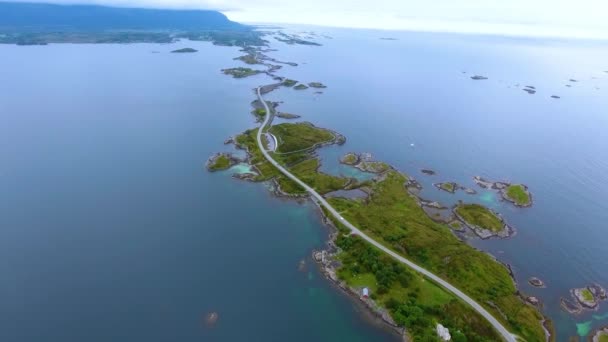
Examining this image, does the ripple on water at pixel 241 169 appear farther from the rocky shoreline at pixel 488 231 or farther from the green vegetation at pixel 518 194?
the green vegetation at pixel 518 194

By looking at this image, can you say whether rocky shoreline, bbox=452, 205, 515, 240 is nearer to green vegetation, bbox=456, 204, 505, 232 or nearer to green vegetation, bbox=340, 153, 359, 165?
green vegetation, bbox=456, 204, 505, 232

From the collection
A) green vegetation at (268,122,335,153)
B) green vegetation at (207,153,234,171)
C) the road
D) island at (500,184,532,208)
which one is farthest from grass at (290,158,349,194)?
island at (500,184,532,208)

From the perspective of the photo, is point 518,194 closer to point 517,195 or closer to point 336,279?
point 517,195

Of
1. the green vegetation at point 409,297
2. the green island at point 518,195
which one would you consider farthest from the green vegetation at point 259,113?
the green island at point 518,195

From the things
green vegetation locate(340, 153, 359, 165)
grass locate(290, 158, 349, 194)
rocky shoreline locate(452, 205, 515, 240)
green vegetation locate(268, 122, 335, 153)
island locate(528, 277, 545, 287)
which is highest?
green vegetation locate(268, 122, 335, 153)

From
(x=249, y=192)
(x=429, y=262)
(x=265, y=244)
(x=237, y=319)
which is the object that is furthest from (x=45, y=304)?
(x=429, y=262)
